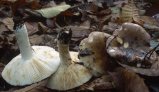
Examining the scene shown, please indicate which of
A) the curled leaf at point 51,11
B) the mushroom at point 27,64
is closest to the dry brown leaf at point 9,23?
the curled leaf at point 51,11

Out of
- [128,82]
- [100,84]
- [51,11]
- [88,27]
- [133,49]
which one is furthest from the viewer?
[51,11]

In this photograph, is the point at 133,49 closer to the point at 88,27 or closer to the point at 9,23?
the point at 88,27

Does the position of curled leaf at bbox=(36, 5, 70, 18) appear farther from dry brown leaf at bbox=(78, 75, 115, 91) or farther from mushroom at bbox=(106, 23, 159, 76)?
dry brown leaf at bbox=(78, 75, 115, 91)

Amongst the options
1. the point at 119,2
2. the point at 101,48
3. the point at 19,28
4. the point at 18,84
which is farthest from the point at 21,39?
the point at 119,2

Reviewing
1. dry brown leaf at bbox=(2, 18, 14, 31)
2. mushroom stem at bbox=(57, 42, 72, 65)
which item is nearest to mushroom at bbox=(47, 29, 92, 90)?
mushroom stem at bbox=(57, 42, 72, 65)

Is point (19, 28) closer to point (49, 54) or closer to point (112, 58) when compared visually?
point (49, 54)

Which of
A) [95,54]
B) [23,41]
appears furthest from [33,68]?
[95,54]

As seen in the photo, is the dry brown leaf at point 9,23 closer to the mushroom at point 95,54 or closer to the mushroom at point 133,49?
the mushroom at point 95,54
